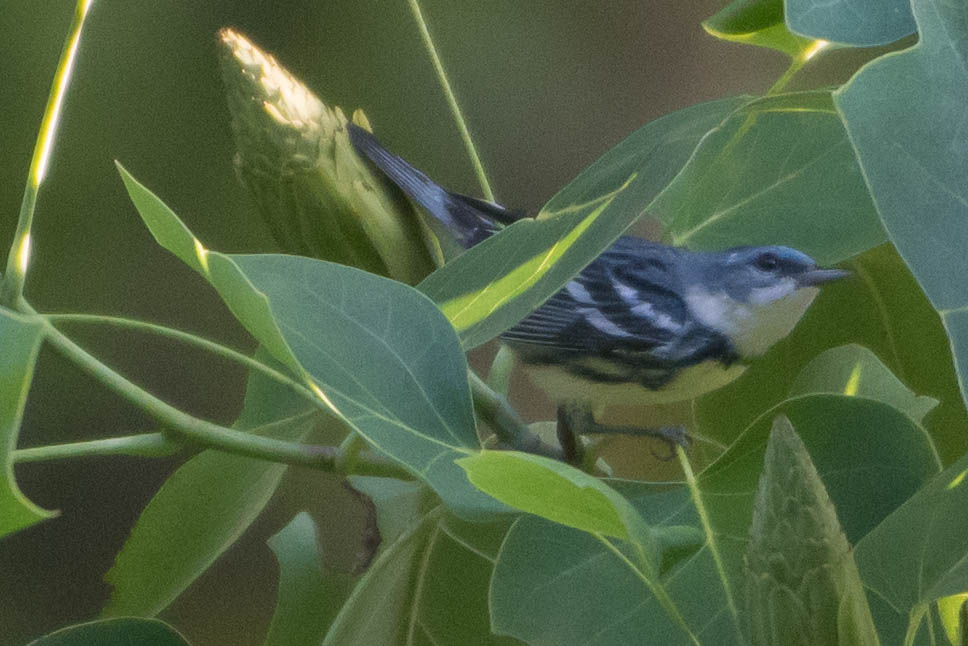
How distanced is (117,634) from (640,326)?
1.03 feet

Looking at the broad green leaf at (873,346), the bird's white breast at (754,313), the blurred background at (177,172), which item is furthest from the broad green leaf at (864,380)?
the blurred background at (177,172)

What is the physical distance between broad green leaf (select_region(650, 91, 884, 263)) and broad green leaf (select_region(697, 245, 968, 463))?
1.6 inches

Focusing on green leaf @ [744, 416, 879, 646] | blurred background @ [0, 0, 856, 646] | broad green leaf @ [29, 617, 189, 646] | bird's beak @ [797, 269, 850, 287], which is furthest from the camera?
blurred background @ [0, 0, 856, 646]

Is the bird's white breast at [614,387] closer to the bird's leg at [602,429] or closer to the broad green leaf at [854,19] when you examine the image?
the bird's leg at [602,429]

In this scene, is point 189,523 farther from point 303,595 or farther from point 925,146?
point 925,146

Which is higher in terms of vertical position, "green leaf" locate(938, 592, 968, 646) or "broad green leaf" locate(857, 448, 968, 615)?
"broad green leaf" locate(857, 448, 968, 615)

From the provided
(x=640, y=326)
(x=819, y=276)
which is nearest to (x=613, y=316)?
(x=640, y=326)

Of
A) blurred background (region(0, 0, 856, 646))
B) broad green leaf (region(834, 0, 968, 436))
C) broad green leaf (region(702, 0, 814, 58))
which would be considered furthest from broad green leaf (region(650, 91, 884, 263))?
blurred background (region(0, 0, 856, 646))

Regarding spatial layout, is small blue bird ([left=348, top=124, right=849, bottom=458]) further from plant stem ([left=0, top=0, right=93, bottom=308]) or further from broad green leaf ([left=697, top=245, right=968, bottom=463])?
plant stem ([left=0, top=0, right=93, bottom=308])

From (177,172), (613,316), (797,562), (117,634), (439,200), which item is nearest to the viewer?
(797,562)

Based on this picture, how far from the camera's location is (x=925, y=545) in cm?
24

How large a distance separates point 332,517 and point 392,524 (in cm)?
53

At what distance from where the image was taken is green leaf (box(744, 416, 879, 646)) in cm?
20

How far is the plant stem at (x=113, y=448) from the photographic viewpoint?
0.92 feet
